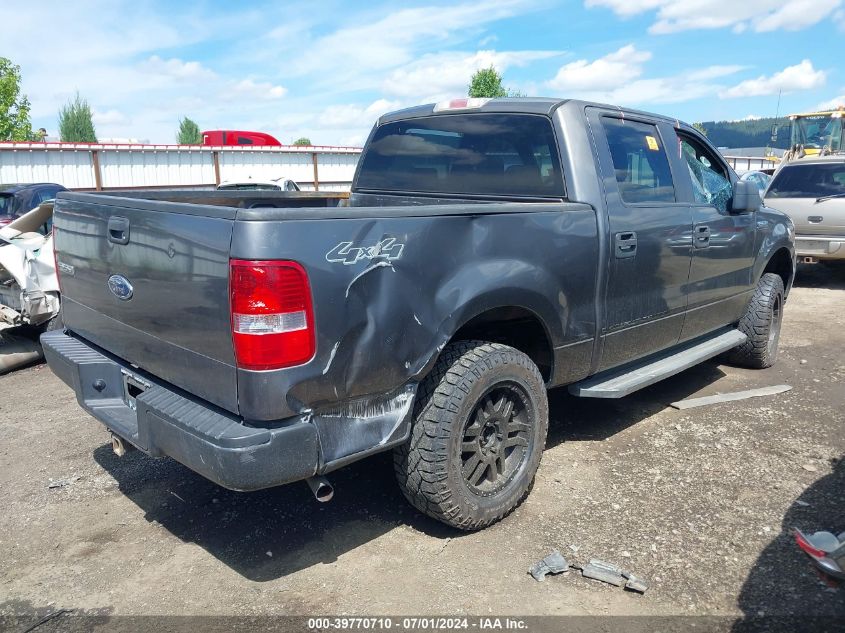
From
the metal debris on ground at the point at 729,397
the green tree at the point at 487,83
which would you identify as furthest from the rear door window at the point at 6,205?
the green tree at the point at 487,83

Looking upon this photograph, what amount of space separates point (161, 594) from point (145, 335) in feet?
3.55

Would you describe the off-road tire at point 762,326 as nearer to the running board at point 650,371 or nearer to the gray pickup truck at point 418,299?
the running board at point 650,371

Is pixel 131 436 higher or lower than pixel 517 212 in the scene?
lower

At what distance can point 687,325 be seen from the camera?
4.51 m

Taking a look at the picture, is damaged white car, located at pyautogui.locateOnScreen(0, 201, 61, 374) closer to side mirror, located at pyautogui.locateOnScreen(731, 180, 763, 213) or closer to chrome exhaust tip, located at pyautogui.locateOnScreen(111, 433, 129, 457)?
chrome exhaust tip, located at pyautogui.locateOnScreen(111, 433, 129, 457)

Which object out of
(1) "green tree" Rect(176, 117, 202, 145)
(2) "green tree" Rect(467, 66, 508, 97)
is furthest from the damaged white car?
(1) "green tree" Rect(176, 117, 202, 145)

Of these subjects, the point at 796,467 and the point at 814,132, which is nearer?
the point at 796,467

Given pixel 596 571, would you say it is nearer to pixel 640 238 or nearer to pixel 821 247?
pixel 640 238

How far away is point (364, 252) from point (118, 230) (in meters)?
1.14

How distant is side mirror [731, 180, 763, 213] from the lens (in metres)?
4.65

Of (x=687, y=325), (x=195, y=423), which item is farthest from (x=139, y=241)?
(x=687, y=325)

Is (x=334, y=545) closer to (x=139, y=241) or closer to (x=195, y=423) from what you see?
(x=195, y=423)

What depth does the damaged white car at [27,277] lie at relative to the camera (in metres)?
5.64

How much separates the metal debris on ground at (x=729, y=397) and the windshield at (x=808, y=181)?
577cm
